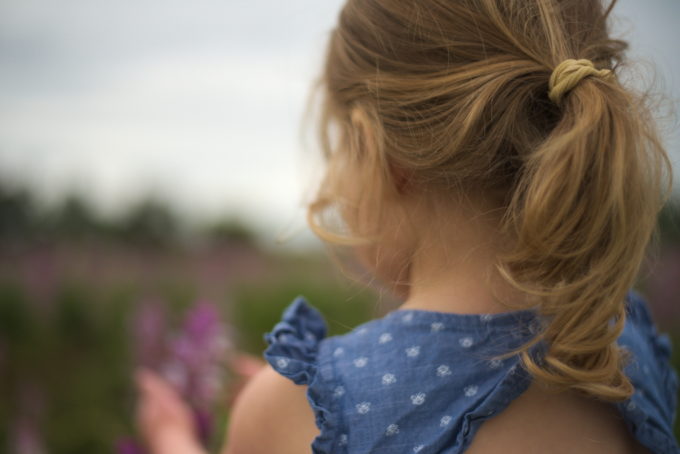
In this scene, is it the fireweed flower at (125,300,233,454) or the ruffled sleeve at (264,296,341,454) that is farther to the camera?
the fireweed flower at (125,300,233,454)

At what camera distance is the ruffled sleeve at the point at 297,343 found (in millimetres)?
1056

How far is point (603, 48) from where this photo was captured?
3.59 ft

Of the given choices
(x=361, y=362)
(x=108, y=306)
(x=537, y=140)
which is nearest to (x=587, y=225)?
(x=537, y=140)

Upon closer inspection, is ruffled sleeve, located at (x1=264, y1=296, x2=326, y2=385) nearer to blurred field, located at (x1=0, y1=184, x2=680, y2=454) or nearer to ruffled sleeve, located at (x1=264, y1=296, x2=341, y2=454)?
ruffled sleeve, located at (x1=264, y1=296, x2=341, y2=454)

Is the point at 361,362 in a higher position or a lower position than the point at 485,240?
lower

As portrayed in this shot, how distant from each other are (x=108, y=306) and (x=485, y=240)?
119 inches

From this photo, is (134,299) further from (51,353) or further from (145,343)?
(145,343)

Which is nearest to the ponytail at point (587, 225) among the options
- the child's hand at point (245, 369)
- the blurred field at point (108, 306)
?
the child's hand at point (245, 369)

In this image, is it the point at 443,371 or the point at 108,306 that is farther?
the point at 108,306

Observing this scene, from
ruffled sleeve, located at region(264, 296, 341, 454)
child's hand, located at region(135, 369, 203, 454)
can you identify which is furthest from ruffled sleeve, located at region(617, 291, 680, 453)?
child's hand, located at region(135, 369, 203, 454)

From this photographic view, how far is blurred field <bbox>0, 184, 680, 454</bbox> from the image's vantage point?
2570 mm

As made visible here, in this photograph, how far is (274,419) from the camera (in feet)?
3.55

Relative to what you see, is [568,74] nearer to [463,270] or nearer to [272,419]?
[463,270]

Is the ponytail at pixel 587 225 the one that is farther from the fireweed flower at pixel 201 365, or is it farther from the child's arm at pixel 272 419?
the fireweed flower at pixel 201 365
